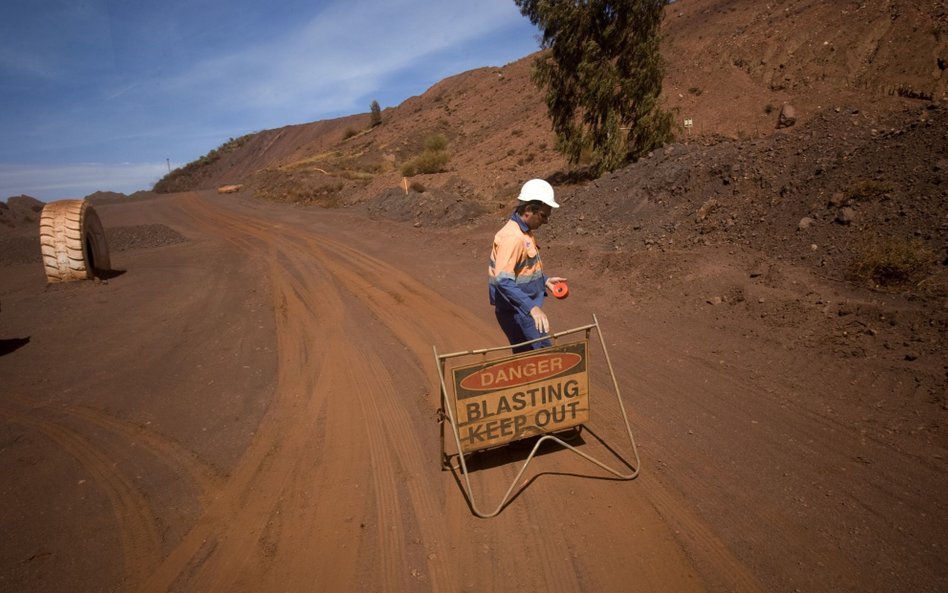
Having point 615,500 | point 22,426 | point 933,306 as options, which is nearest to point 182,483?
point 22,426

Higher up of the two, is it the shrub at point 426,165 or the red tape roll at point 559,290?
the shrub at point 426,165

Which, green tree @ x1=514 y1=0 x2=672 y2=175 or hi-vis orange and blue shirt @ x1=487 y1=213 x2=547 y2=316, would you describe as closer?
hi-vis orange and blue shirt @ x1=487 y1=213 x2=547 y2=316

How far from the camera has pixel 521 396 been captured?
3945mm

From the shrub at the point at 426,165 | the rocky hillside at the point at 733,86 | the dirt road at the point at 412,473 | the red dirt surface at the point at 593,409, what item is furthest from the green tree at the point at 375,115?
the dirt road at the point at 412,473

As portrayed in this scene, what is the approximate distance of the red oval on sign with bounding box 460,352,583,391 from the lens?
12.5ft

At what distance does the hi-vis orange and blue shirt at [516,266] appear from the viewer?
3.99 metres

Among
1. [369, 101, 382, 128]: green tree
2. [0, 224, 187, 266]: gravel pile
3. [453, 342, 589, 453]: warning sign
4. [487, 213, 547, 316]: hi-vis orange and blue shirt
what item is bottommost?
[453, 342, 589, 453]: warning sign

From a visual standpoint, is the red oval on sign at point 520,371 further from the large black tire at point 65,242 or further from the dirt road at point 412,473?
the large black tire at point 65,242

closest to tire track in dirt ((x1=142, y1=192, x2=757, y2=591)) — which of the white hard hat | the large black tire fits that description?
the white hard hat

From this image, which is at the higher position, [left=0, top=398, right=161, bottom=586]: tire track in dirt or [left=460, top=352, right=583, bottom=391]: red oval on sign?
[left=460, top=352, right=583, bottom=391]: red oval on sign

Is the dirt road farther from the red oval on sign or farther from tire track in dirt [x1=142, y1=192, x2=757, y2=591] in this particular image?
the red oval on sign

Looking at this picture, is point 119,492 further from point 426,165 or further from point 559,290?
point 426,165

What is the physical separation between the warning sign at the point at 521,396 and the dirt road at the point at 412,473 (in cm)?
45

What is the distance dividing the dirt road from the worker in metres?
1.37
